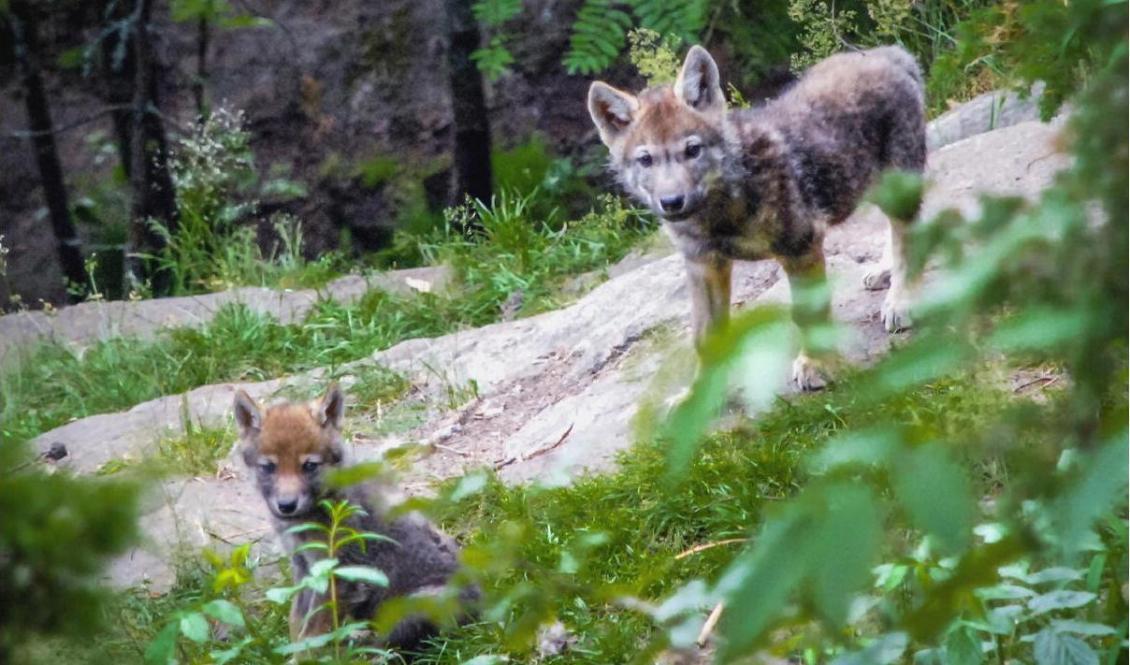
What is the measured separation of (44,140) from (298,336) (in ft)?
13.5

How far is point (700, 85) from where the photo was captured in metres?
6.27

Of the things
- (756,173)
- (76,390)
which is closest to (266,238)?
(76,390)

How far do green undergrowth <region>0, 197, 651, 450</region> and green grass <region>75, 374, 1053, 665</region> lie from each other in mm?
2729

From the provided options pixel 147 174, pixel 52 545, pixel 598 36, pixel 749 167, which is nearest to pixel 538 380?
pixel 749 167

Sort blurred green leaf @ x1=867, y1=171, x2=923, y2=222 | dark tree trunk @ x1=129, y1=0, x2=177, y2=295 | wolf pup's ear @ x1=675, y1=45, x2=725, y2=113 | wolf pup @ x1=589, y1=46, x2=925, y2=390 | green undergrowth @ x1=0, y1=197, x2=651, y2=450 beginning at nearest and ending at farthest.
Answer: blurred green leaf @ x1=867, y1=171, x2=923, y2=222
wolf pup @ x1=589, y1=46, x2=925, y2=390
wolf pup's ear @ x1=675, y1=45, x2=725, y2=113
green undergrowth @ x1=0, y1=197, x2=651, y2=450
dark tree trunk @ x1=129, y1=0, x2=177, y2=295

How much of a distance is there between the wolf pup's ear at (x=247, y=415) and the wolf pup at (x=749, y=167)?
1.71 m

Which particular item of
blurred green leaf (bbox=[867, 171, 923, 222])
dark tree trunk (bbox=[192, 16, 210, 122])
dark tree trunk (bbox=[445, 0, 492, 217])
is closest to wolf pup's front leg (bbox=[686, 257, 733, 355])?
dark tree trunk (bbox=[445, 0, 492, 217])

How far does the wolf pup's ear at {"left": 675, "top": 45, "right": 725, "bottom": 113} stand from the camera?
20.4ft

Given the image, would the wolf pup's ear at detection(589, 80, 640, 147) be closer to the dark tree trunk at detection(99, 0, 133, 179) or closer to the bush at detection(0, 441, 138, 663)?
the bush at detection(0, 441, 138, 663)

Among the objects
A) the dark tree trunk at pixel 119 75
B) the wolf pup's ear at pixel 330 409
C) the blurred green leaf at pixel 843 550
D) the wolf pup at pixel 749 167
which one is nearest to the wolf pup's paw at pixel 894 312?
the wolf pup at pixel 749 167

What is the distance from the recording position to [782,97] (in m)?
6.78

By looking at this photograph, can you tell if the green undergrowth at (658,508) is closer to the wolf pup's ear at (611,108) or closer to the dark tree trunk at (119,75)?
the wolf pup's ear at (611,108)

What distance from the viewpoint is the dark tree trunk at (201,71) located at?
11438 mm

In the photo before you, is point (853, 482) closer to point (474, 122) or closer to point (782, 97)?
point (782, 97)
